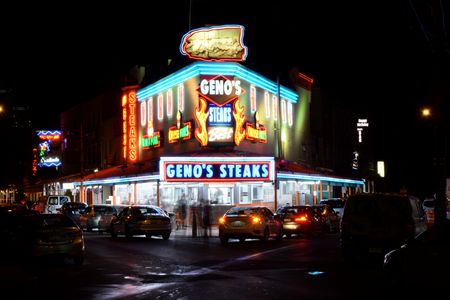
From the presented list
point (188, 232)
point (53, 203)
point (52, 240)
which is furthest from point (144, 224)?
point (53, 203)

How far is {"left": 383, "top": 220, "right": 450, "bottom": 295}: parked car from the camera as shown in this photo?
10445mm

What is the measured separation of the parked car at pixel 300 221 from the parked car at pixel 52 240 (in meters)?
13.2

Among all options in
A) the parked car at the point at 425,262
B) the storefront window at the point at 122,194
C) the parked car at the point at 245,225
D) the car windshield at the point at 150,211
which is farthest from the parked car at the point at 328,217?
the parked car at the point at 425,262

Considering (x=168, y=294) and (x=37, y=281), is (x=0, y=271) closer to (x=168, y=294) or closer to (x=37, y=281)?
(x=37, y=281)

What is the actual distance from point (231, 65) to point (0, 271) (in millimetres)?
23799

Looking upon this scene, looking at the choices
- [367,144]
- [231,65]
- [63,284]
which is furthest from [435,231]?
[367,144]

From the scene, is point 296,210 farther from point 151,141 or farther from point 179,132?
point 151,141

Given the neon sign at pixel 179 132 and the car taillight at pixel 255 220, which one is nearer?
the car taillight at pixel 255 220

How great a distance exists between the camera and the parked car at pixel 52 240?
57.0ft

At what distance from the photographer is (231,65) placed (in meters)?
38.4

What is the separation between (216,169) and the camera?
3694 cm

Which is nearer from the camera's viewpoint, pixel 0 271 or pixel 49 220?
pixel 0 271

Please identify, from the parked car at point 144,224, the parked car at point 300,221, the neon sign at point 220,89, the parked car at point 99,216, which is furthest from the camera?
the neon sign at point 220,89

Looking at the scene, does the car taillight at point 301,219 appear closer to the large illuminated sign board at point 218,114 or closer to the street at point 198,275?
the street at point 198,275
